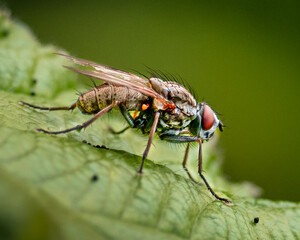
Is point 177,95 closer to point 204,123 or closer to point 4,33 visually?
point 204,123

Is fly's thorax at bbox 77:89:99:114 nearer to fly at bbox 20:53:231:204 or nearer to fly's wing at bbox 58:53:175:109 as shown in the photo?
fly at bbox 20:53:231:204

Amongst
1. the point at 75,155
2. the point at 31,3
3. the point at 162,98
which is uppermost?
the point at 31,3

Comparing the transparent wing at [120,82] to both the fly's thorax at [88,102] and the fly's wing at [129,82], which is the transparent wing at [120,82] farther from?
the fly's thorax at [88,102]


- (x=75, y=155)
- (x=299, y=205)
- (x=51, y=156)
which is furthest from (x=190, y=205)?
(x=299, y=205)

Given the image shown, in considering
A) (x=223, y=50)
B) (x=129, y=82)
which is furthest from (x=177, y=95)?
(x=223, y=50)

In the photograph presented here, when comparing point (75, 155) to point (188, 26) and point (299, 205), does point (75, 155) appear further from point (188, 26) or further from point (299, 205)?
point (188, 26)

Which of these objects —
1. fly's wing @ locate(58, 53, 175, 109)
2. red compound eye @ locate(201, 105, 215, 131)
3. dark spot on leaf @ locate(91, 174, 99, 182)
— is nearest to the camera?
dark spot on leaf @ locate(91, 174, 99, 182)

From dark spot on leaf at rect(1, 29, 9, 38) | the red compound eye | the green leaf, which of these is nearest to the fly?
the red compound eye
